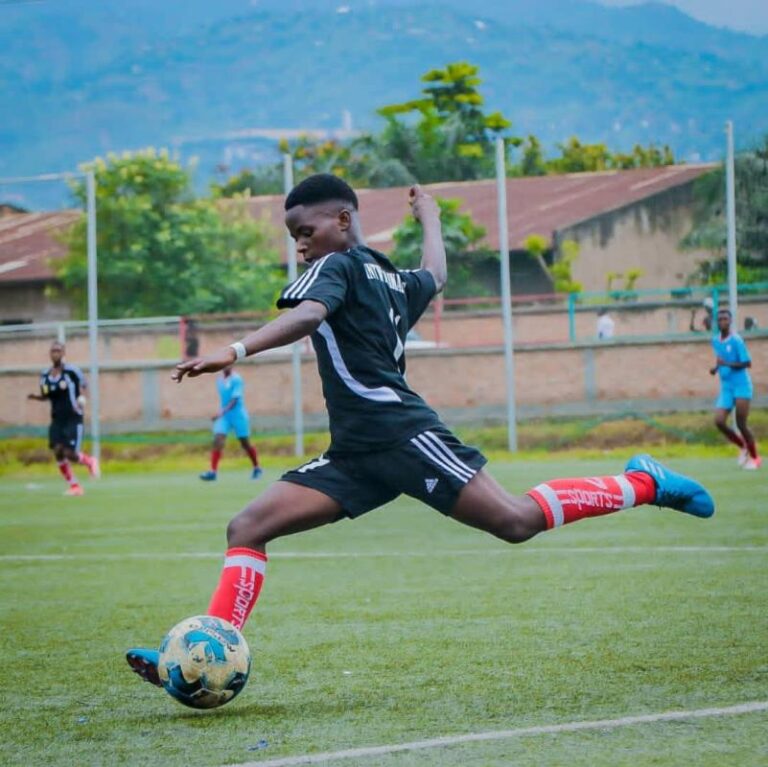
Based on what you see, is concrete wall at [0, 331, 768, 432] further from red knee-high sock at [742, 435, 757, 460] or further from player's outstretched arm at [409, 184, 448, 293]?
player's outstretched arm at [409, 184, 448, 293]

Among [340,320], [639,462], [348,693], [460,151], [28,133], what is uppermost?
[28,133]

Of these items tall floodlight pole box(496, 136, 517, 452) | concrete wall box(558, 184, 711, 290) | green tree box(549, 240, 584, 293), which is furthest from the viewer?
concrete wall box(558, 184, 711, 290)

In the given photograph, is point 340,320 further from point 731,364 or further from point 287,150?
point 287,150

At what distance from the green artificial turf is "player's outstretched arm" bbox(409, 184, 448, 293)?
165 centimetres

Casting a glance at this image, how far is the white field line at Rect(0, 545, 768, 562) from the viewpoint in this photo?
1124 cm

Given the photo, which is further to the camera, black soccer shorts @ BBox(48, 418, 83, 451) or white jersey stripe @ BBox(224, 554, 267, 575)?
black soccer shorts @ BBox(48, 418, 83, 451)

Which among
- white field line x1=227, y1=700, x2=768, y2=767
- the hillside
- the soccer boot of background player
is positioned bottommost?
the soccer boot of background player

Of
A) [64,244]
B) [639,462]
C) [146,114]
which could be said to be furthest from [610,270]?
[146,114]

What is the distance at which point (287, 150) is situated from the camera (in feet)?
202

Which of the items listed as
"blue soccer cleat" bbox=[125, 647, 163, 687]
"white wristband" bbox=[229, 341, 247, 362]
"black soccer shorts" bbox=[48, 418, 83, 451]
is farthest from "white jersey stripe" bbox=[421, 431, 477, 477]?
"black soccer shorts" bbox=[48, 418, 83, 451]

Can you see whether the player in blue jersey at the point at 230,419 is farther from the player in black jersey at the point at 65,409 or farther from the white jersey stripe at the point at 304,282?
the white jersey stripe at the point at 304,282

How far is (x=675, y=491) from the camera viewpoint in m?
6.70

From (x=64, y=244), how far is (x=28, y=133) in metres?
46.1

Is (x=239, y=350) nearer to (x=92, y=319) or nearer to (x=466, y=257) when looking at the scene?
(x=92, y=319)
